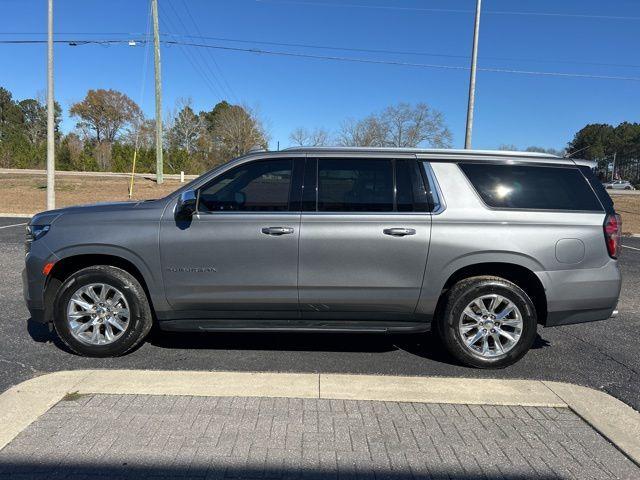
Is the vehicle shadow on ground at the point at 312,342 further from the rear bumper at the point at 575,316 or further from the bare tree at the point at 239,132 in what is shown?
the bare tree at the point at 239,132

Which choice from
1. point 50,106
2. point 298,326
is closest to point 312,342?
point 298,326

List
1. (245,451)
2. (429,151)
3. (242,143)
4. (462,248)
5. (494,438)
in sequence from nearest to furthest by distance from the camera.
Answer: (245,451), (494,438), (462,248), (429,151), (242,143)

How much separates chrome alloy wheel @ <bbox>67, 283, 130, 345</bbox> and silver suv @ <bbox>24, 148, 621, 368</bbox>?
1cm

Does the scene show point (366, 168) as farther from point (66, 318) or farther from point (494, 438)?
point (66, 318)

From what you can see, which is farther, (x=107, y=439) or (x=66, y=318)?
(x=66, y=318)

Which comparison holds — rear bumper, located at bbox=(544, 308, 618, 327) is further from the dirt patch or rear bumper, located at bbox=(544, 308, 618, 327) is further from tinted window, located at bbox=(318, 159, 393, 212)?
the dirt patch

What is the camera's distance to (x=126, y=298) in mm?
4121

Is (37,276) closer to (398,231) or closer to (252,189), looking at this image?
(252,189)

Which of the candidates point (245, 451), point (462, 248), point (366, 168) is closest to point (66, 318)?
point (245, 451)

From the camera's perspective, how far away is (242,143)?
51.2 m

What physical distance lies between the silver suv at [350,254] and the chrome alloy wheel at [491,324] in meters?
0.01

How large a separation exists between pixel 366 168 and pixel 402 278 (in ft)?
3.33

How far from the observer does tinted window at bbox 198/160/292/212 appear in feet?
13.6

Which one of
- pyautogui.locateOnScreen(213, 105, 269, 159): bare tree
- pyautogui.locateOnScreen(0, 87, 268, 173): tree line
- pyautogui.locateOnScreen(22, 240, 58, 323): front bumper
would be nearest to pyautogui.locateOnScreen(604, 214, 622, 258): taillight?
pyautogui.locateOnScreen(22, 240, 58, 323): front bumper
